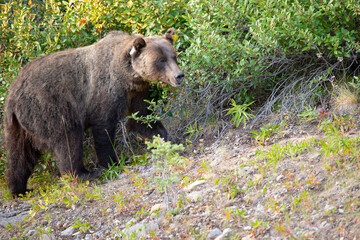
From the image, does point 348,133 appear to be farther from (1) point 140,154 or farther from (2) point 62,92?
(2) point 62,92

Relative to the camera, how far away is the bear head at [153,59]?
19.9 ft

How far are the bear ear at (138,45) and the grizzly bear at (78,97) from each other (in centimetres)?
1

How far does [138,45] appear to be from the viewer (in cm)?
611

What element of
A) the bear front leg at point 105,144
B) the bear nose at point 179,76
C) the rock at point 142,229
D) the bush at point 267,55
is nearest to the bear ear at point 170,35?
the bush at point 267,55

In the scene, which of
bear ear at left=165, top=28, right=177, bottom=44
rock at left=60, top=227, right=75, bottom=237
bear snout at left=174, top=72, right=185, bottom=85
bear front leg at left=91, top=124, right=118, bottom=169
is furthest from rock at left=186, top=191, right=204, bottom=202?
bear ear at left=165, top=28, right=177, bottom=44

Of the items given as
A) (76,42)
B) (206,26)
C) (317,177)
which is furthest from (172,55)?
(317,177)

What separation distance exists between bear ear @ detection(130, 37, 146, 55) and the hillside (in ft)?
5.19

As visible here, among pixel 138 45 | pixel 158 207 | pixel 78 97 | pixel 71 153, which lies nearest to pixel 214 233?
pixel 158 207

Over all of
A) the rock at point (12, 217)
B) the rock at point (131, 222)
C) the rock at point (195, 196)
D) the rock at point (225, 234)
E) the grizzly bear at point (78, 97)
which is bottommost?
the rock at point (12, 217)

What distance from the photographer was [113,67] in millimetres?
6340

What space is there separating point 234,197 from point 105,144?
8.44 feet

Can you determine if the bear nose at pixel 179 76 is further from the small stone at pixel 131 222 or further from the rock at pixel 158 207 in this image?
the small stone at pixel 131 222

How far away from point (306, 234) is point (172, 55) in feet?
11.3

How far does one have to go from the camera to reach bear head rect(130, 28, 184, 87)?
607cm
